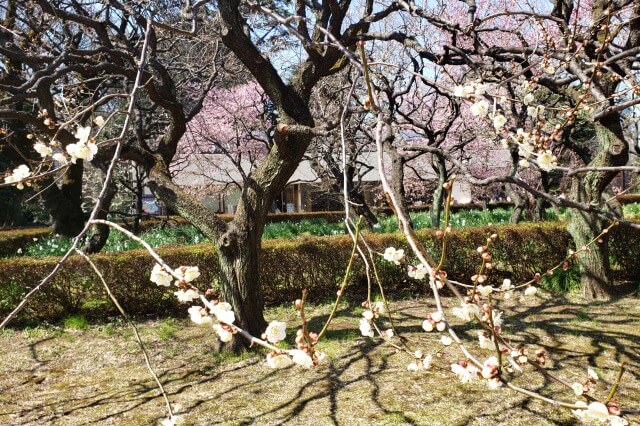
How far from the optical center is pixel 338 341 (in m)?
5.22

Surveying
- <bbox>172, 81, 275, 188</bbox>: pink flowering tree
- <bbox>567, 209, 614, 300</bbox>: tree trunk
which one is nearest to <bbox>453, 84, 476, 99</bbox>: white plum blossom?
<bbox>567, 209, 614, 300</bbox>: tree trunk

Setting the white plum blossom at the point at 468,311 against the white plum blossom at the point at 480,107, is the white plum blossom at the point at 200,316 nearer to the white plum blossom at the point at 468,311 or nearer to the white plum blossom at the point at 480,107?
the white plum blossom at the point at 468,311

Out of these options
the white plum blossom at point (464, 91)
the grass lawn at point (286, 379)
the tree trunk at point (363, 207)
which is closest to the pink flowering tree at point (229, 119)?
the tree trunk at point (363, 207)

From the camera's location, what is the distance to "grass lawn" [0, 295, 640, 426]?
366cm

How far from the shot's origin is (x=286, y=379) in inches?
170

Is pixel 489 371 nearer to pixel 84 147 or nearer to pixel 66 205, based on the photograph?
pixel 84 147

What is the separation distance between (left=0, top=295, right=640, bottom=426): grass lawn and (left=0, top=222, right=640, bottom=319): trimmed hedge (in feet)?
1.78

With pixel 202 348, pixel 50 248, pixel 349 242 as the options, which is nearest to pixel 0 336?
pixel 202 348

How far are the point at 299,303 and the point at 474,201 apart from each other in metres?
20.4

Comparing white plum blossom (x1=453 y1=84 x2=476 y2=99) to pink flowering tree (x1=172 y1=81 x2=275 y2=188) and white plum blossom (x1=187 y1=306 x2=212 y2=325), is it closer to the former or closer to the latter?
white plum blossom (x1=187 y1=306 x2=212 y2=325)

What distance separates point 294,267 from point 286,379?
3.03 meters

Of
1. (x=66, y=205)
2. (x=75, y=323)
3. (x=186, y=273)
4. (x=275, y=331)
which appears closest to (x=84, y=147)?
(x=186, y=273)

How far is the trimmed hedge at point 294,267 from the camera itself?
6.41 meters

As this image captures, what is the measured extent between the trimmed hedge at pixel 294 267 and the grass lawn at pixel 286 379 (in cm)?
54
